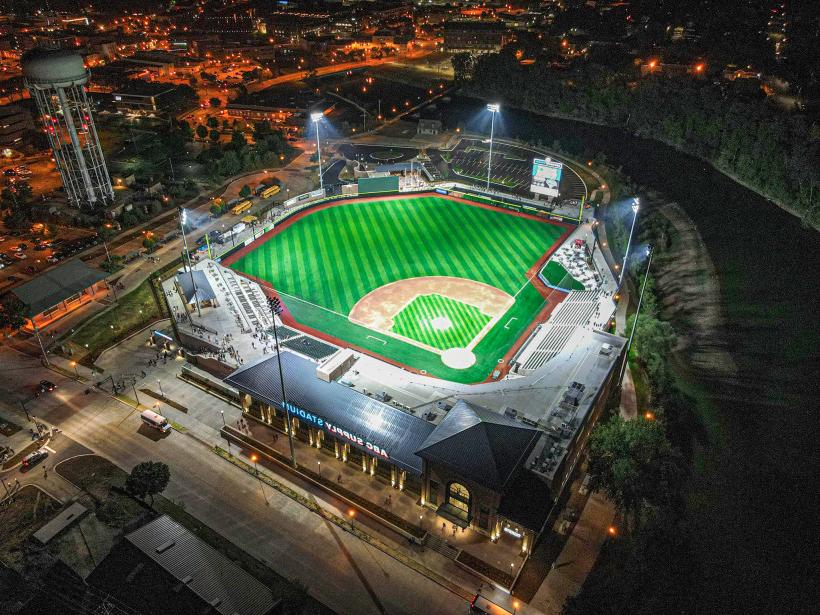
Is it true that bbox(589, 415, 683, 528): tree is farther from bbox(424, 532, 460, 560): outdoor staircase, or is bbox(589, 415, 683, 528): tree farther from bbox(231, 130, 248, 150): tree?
bbox(231, 130, 248, 150): tree

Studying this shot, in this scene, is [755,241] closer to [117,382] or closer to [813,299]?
[813,299]

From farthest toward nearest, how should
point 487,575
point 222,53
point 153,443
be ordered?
point 222,53
point 153,443
point 487,575

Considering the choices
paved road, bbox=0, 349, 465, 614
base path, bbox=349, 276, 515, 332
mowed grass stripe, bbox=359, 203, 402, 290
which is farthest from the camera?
mowed grass stripe, bbox=359, 203, 402, 290

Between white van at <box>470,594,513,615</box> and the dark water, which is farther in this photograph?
the dark water

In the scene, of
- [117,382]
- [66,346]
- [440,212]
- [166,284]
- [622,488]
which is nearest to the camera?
[622,488]

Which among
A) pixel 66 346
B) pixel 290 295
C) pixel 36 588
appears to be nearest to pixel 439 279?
pixel 290 295

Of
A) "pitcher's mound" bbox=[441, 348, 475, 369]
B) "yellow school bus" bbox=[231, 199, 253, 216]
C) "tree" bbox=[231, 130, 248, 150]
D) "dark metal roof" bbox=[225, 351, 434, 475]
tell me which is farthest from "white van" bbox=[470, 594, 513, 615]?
"tree" bbox=[231, 130, 248, 150]
